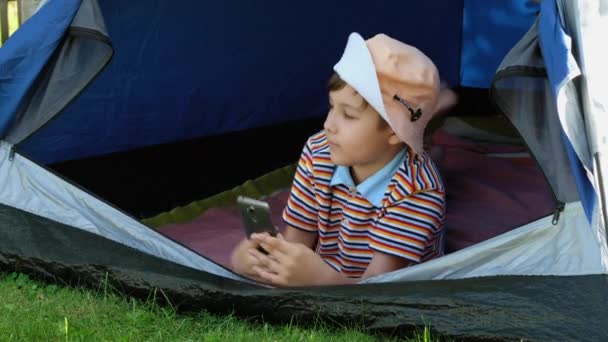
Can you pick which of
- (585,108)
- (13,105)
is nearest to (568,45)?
(585,108)

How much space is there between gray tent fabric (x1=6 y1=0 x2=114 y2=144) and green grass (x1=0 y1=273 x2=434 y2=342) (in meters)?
0.36

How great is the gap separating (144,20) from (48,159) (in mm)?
472

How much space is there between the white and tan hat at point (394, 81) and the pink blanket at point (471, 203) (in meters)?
0.53

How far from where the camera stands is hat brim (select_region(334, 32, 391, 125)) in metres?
1.97

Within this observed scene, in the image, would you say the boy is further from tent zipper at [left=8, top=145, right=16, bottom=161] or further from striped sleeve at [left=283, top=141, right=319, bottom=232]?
tent zipper at [left=8, top=145, right=16, bottom=161]

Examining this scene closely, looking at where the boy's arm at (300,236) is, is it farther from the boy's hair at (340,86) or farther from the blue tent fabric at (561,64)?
the blue tent fabric at (561,64)

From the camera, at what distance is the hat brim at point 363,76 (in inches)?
77.5

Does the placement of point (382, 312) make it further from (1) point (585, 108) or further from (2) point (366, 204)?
(1) point (585, 108)

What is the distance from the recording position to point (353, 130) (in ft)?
6.71

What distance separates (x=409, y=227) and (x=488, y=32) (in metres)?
1.92

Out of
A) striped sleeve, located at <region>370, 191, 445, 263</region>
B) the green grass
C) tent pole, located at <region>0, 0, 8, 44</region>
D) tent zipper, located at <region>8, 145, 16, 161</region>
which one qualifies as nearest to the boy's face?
striped sleeve, located at <region>370, 191, 445, 263</region>

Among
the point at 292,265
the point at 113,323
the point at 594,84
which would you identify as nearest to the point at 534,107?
the point at 594,84

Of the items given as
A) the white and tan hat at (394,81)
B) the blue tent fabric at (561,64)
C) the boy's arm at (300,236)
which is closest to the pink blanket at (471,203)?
the boy's arm at (300,236)

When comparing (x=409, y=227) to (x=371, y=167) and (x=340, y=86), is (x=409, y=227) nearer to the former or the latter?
(x=371, y=167)
